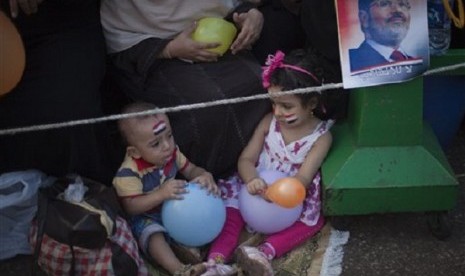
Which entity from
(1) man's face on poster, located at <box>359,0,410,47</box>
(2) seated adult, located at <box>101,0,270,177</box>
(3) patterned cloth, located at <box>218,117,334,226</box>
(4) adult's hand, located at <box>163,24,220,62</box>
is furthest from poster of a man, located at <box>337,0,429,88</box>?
(4) adult's hand, located at <box>163,24,220,62</box>

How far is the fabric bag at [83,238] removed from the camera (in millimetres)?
2006

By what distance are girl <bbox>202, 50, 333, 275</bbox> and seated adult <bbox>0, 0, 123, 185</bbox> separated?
0.46 meters

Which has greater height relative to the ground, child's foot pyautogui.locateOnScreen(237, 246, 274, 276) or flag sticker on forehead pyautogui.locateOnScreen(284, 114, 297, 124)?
flag sticker on forehead pyautogui.locateOnScreen(284, 114, 297, 124)

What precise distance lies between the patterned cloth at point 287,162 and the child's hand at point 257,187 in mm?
163

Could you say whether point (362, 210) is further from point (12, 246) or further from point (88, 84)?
point (12, 246)

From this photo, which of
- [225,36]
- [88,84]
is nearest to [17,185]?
[88,84]

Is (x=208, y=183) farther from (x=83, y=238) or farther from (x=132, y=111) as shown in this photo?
(x=83, y=238)

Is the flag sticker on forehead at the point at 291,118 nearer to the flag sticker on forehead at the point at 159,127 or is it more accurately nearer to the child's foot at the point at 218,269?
the flag sticker on forehead at the point at 159,127

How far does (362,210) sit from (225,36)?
775mm

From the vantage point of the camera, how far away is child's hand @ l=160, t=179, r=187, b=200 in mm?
2244

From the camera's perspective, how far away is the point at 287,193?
2205mm

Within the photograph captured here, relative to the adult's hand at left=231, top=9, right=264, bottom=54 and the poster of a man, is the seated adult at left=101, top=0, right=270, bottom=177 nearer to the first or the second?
the adult's hand at left=231, top=9, right=264, bottom=54

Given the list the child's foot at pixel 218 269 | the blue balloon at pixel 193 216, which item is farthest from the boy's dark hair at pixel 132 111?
the child's foot at pixel 218 269

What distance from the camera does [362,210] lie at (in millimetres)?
2328
